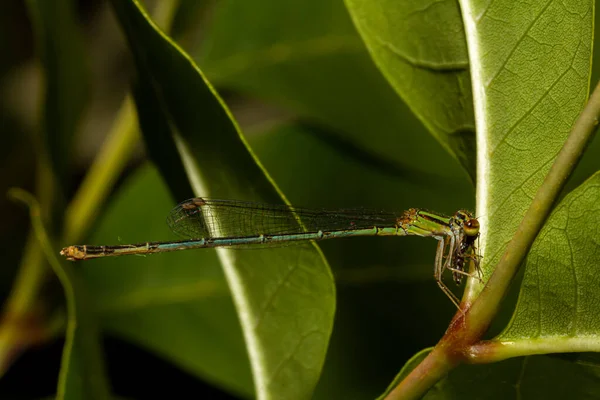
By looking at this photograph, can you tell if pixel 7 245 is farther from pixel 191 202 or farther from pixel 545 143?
pixel 545 143

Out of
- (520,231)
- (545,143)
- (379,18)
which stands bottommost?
(520,231)

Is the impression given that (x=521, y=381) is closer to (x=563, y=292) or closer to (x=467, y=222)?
(x=563, y=292)

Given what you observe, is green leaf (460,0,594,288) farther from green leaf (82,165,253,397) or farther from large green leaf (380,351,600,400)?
green leaf (82,165,253,397)

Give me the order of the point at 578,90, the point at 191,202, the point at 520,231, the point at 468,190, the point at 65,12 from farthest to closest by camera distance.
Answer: the point at 468,190, the point at 65,12, the point at 191,202, the point at 578,90, the point at 520,231

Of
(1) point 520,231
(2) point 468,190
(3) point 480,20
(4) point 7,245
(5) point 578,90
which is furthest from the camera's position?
(4) point 7,245

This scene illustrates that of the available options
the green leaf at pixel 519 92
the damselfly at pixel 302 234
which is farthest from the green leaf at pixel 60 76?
the green leaf at pixel 519 92

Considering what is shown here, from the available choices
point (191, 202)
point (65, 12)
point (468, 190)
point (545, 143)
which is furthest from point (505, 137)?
point (65, 12)
